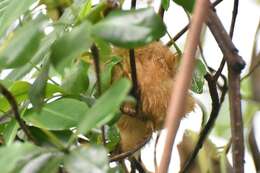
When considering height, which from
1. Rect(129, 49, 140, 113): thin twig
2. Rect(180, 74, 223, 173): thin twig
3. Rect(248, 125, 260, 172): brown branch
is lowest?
Rect(248, 125, 260, 172): brown branch

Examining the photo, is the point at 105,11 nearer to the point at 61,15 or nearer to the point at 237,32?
the point at 61,15

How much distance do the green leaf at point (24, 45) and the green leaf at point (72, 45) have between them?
14mm

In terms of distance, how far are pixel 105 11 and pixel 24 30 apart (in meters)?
0.06

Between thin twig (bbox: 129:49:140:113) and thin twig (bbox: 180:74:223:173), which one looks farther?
thin twig (bbox: 180:74:223:173)

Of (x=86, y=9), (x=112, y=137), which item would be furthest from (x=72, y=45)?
(x=112, y=137)

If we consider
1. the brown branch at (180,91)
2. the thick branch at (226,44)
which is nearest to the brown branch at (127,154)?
the thick branch at (226,44)

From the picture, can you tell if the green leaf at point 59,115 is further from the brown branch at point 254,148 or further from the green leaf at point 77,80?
the brown branch at point 254,148

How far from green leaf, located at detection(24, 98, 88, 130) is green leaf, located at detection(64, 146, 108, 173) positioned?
0.10 m

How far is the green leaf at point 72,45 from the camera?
1.04 ft

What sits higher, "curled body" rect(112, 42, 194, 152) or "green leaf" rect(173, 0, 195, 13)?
"green leaf" rect(173, 0, 195, 13)

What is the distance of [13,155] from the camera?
12.7 inches

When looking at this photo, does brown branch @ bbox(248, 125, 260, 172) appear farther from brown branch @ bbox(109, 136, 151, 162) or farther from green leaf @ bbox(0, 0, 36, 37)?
green leaf @ bbox(0, 0, 36, 37)

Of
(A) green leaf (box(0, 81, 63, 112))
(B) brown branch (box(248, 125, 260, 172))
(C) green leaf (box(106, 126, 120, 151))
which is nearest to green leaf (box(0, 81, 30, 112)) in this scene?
(A) green leaf (box(0, 81, 63, 112))

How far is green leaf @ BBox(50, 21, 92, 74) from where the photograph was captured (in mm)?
318
